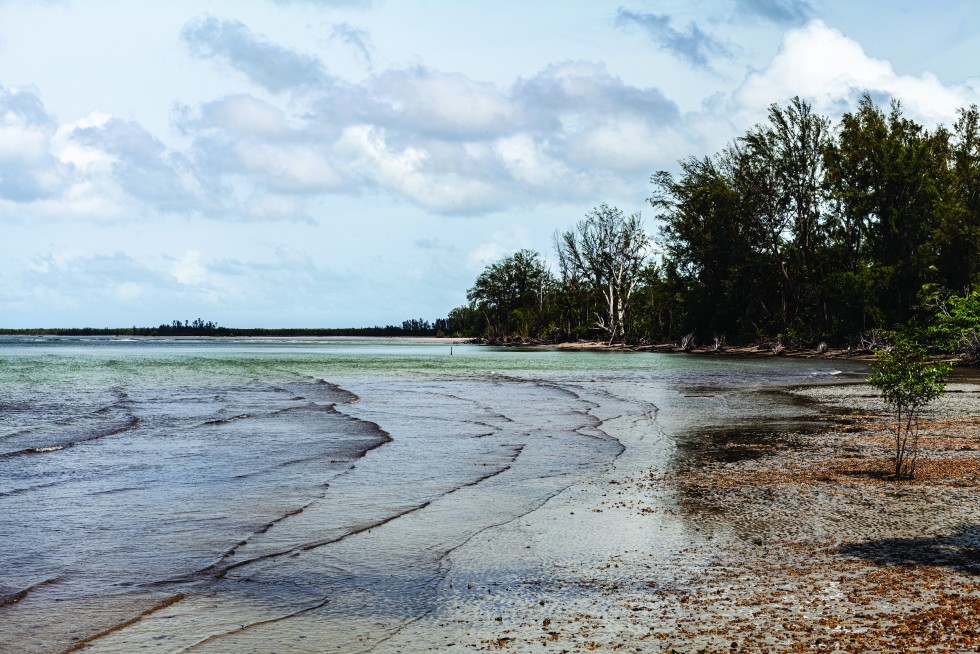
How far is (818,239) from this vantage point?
67125 mm

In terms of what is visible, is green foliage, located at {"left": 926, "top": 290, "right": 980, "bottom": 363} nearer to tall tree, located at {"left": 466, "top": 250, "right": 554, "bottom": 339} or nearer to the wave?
the wave

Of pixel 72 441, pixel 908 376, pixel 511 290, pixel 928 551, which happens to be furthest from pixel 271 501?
pixel 511 290

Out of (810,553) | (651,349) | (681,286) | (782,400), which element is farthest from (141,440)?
(651,349)

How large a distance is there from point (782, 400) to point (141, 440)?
60.7 feet

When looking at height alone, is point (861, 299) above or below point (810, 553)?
above

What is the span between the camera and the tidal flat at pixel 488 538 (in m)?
5.62

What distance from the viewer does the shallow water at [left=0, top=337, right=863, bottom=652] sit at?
6.11 m

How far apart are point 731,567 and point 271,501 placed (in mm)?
6055

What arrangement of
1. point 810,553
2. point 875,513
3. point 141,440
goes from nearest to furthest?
point 810,553, point 875,513, point 141,440

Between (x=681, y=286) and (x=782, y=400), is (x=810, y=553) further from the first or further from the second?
(x=681, y=286)

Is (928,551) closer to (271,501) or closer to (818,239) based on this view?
(271,501)

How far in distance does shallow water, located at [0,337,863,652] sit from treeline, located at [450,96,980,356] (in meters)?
36.5

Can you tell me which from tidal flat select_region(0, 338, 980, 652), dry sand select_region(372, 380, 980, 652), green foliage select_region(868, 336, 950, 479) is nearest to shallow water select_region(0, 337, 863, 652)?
tidal flat select_region(0, 338, 980, 652)

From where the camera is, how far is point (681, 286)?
80.3 meters
